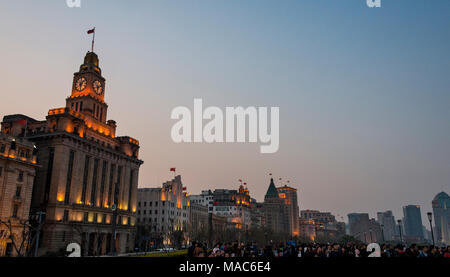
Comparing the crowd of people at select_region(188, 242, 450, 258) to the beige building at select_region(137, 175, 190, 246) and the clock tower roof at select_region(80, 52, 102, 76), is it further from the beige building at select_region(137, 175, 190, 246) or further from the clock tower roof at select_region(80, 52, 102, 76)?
the beige building at select_region(137, 175, 190, 246)

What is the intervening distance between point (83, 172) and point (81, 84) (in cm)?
2789

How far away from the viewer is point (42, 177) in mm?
74688

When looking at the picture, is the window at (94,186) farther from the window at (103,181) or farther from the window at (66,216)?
the window at (66,216)

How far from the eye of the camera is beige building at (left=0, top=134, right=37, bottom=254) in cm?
5859

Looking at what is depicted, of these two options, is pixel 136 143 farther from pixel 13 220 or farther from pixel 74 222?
pixel 13 220

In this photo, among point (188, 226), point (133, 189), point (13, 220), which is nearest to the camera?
point (13, 220)

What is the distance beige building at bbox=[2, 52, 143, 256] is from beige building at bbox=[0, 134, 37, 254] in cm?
837

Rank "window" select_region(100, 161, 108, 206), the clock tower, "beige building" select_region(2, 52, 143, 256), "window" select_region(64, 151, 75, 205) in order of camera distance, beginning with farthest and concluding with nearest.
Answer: the clock tower → "window" select_region(100, 161, 108, 206) → "window" select_region(64, 151, 75, 205) → "beige building" select_region(2, 52, 143, 256)

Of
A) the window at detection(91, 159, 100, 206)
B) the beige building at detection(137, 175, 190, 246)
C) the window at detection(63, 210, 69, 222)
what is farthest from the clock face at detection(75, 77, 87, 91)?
the beige building at detection(137, 175, 190, 246)

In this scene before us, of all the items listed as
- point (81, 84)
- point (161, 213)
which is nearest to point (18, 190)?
point (81, 84)

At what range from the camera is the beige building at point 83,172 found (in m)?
72.6

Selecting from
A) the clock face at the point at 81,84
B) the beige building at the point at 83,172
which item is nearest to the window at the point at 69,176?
the beige building at the point at 83,172

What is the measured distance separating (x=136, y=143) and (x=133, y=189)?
46.3 ft
